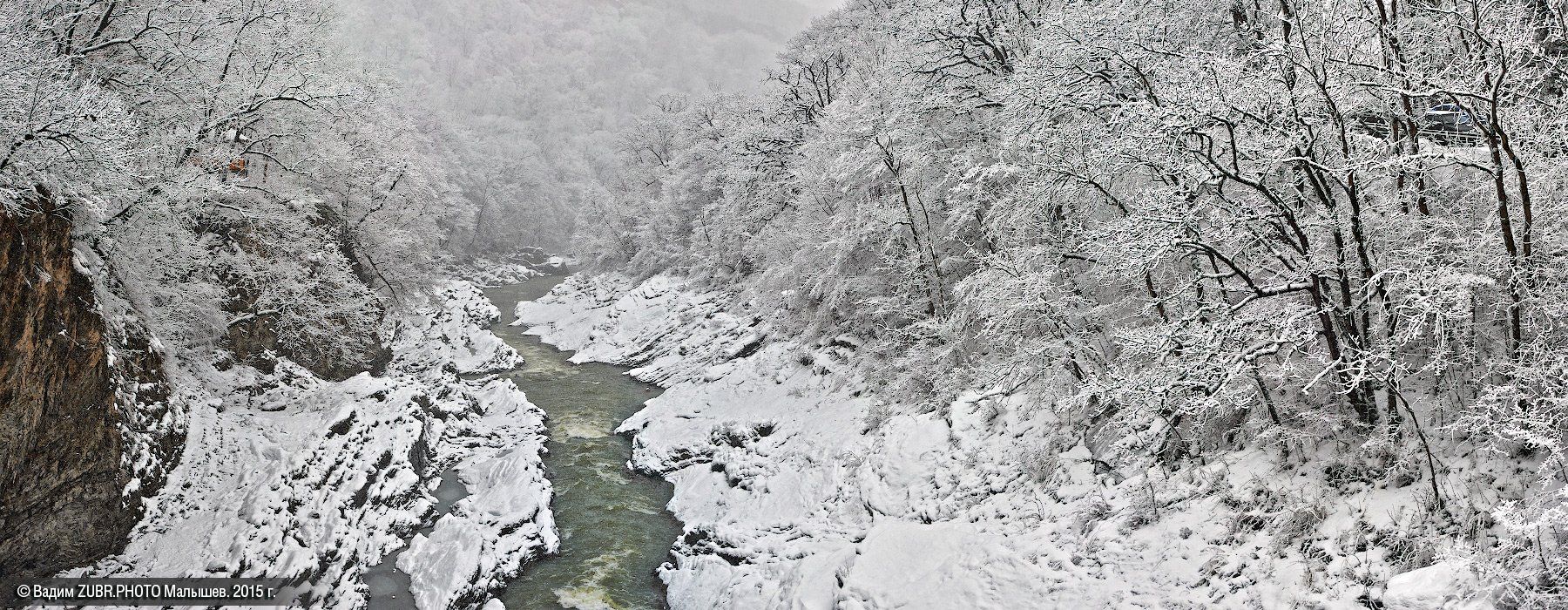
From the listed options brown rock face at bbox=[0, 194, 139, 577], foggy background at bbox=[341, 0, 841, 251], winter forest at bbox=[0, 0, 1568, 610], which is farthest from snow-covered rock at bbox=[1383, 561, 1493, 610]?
foggy background at bbox=[341, 0, 841, 251]

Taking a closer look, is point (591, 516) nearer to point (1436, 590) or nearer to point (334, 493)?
point (334, 493)

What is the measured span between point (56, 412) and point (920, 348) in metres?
11.8

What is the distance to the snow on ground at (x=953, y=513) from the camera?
5.66m

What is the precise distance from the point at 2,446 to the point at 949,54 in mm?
13366

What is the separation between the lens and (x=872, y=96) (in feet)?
46.0

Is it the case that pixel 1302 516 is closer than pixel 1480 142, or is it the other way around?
pixel 1480 142

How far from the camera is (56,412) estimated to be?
7.88 metres

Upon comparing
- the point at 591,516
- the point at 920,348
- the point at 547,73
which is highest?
the point at 547,73

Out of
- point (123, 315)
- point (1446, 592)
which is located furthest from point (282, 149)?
point (1446, 592)

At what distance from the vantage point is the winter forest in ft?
16.1

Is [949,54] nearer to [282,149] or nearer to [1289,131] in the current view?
[1289,131]

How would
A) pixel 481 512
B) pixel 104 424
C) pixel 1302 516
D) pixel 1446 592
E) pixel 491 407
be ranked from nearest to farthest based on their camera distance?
pixel 1446 592
pixel 1302 516
pixel 104 424
pixel 481 512
pixel 491 407

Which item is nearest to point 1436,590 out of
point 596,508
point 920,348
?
point 920,348

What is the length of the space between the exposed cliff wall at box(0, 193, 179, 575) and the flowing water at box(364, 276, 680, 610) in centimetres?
319
